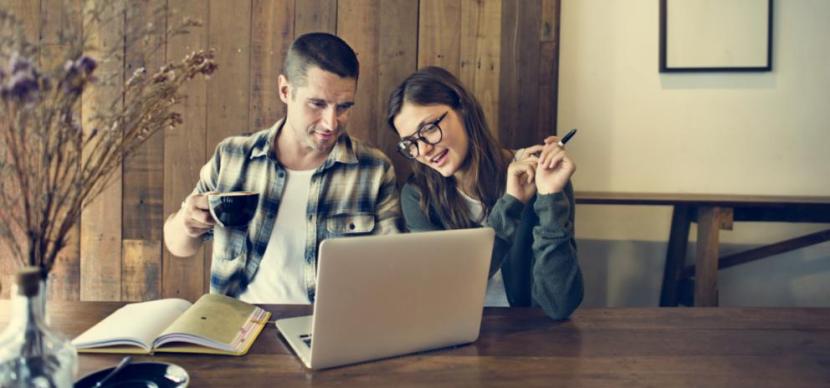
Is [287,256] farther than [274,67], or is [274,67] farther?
[274,67]

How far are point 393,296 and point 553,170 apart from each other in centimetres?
64

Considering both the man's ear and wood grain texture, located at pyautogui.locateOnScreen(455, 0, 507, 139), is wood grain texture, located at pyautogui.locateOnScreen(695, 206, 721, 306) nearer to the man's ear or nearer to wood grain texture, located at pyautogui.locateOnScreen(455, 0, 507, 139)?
wood grain texture, located at pyautogui.locateOnScreen(455, 0, 507, 139)

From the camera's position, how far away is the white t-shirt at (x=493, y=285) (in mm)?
1854

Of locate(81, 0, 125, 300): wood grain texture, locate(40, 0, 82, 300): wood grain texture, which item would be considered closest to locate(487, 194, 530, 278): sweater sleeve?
locate(81, 0, 125, 300): wood grain texture

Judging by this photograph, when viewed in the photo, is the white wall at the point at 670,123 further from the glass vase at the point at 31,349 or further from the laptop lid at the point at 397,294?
the glass vase at the point at 31,349

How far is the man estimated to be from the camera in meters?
1.85

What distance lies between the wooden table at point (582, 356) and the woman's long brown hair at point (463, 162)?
52 cm

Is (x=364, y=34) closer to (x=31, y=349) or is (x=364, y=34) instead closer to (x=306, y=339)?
(x=306, y=339)

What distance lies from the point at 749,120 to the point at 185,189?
6.57 ft

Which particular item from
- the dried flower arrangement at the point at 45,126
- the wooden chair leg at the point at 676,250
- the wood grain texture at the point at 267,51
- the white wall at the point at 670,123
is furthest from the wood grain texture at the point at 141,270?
the wooden chair leg at the point at 676,250

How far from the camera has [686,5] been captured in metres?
2.20

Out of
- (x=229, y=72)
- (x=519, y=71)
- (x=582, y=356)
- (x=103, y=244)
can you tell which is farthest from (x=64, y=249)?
(x=582, y=356)

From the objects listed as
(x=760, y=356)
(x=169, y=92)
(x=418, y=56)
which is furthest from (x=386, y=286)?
(x=418, y=56)

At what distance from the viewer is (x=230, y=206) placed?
4.08 feet
